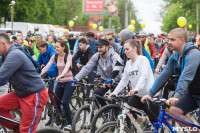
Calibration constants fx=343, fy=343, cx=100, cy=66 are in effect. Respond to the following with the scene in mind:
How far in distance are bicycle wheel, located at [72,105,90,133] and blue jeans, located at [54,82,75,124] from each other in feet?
2.37

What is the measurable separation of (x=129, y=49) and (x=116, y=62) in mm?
1038

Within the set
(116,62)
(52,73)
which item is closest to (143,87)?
(116,62)

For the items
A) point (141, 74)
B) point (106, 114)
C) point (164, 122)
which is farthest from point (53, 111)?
point (164, 122)

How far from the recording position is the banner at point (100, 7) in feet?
158

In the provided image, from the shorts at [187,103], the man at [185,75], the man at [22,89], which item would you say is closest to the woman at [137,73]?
the man at [185,75]

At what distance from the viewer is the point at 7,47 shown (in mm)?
4191

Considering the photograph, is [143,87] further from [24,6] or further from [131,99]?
[24,6]

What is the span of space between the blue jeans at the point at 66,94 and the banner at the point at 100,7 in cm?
4161

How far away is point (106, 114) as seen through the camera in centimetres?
550

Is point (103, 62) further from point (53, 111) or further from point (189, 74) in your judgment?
point (189, 74)

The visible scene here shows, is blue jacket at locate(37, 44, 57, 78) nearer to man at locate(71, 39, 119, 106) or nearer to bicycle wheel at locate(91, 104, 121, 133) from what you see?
man at locate(71, 39, 119, 106)

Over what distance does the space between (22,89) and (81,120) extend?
2.17 meters

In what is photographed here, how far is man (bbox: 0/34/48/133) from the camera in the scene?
4.07 metres

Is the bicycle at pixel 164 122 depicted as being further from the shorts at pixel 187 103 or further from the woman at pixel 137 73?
the woman at pixel 137 73
